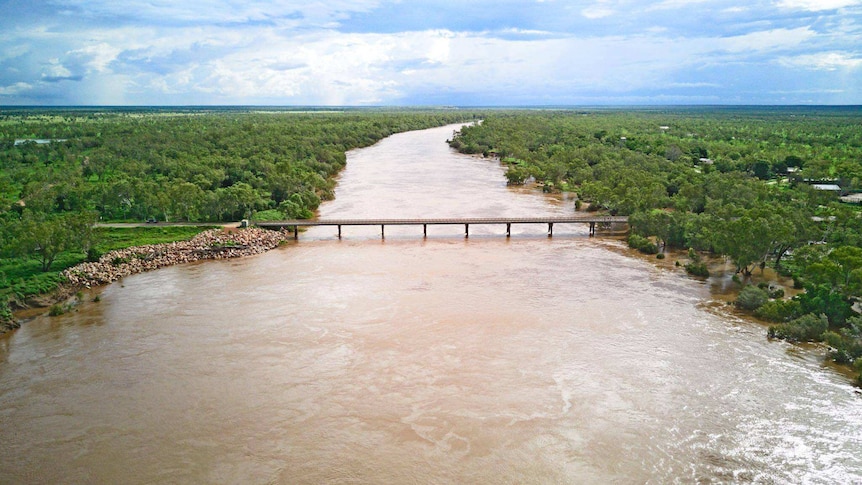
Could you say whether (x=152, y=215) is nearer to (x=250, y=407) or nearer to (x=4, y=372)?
(x=4, y=372)

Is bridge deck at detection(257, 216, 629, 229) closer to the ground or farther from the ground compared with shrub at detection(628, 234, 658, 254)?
farther from the ground

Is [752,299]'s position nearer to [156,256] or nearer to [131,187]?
[156,256]

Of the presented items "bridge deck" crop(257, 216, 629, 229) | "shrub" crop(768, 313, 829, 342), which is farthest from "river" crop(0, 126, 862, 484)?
"bridge deck" crop(257, 216, 629, 229)

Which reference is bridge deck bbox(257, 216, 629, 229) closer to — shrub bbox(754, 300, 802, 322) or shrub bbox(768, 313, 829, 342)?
shrub bbox(754, 300, 802, 322)

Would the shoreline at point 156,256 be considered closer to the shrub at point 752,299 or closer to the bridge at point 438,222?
the bridge at point 438,222

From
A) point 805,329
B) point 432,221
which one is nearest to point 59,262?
point 432,221

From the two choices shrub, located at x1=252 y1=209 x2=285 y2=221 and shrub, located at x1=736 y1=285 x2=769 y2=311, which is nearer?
shrub, located at x1=736 y1=285 x2=769 y2=311
